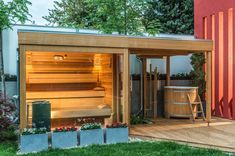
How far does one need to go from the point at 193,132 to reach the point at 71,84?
10.6 feet

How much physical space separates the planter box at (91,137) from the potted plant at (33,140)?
Result: 2.48 feet

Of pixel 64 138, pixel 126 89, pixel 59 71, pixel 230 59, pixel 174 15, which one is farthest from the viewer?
pixel 174 15

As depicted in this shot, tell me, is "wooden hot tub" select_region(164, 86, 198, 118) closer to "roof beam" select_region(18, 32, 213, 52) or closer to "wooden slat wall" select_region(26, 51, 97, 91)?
"roof beam" select_region(18, 32, 213, 52)

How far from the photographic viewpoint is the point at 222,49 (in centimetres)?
1055

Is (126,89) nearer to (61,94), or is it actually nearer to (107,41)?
(107,41)

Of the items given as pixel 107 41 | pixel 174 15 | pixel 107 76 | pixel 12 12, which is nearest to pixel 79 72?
Answer: pixel 107 76

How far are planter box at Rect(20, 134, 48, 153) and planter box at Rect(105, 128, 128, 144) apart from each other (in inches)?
51.2

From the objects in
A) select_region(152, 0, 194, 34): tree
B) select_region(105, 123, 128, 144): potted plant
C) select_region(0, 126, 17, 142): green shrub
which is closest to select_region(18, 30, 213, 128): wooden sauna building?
select_region(105, 123, 128, 144): potted plant

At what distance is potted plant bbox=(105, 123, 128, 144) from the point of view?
683 cm

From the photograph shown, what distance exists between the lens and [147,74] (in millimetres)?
10805

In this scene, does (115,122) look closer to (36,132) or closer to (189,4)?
(36,132)

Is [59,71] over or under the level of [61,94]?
over

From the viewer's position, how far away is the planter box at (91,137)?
6.62 m

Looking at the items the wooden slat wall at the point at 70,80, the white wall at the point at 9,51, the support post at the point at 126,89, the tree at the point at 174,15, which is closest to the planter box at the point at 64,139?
the wooden slat wall at the point at 70,80
